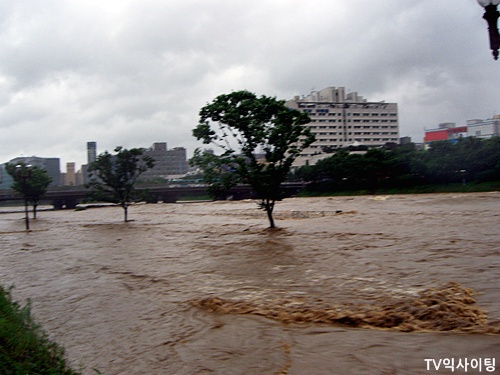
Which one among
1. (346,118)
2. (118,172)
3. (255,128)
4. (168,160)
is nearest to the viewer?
(255,128)

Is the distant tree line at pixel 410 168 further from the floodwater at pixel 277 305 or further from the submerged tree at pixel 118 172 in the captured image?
the floodwater at pixel 277 305

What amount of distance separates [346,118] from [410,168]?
8146 cm

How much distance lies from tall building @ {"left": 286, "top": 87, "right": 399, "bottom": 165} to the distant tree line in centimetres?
6173

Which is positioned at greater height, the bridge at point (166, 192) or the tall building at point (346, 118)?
the tall building at point (346, 118)

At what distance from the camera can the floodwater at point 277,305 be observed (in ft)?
22.6

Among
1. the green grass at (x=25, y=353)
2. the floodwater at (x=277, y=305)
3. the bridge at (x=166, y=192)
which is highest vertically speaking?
the bridge at (x=166, y=192)

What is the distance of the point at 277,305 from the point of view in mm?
10055

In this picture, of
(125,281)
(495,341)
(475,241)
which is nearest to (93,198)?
(125,281)

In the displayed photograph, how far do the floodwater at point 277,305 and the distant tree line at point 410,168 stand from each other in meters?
38.7

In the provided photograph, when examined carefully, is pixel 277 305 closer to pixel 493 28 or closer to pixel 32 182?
pixel 493 28

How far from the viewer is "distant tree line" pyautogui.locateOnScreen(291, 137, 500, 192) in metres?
56.3

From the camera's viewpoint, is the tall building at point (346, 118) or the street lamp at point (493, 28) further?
the tall building at point (346, 118)

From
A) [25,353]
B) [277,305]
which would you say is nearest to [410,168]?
[277,305]

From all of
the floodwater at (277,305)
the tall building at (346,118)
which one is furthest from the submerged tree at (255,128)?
Result: the tall building at (346,118)
